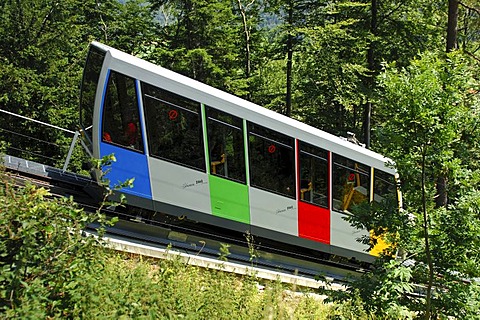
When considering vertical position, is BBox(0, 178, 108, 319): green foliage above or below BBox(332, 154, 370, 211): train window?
below

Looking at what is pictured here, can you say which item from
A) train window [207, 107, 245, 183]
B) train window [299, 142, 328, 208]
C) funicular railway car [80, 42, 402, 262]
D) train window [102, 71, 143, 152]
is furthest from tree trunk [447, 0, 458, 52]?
train window [102, 71, 143, 152]

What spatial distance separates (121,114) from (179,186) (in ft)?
5.75

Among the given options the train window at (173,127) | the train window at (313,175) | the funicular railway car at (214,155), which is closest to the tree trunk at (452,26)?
the funicular railway car at (214,155)

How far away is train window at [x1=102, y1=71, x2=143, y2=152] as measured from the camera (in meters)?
9.98

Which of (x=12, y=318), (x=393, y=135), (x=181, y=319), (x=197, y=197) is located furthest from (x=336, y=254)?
(x=12, y=318)

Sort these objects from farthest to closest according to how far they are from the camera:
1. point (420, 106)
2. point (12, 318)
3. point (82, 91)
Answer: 1. point (82, 91)
2. point (420, 106)
3. point (12, 318)

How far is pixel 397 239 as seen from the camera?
7742mm

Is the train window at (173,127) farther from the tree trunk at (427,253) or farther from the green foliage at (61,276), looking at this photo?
the green foliage at (61,276)

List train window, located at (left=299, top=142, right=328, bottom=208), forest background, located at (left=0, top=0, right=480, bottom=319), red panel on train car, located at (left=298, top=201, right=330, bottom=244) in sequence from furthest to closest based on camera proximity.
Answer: red panel on train car, located at (left=298, top=201, right=330, bottom=244) < train window, located at (left=299, top=142, right=328, bottom=208) < forest background, located at (left=0, top=0, right=480, bottom=319)

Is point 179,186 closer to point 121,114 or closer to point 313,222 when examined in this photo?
point 121,114

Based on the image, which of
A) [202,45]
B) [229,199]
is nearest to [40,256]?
[229,199]

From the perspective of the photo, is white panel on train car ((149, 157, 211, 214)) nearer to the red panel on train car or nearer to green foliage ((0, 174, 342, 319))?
the red panel on train car

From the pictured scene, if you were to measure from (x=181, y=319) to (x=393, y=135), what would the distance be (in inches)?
163

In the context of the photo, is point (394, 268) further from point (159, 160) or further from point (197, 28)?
point (197, 28)
